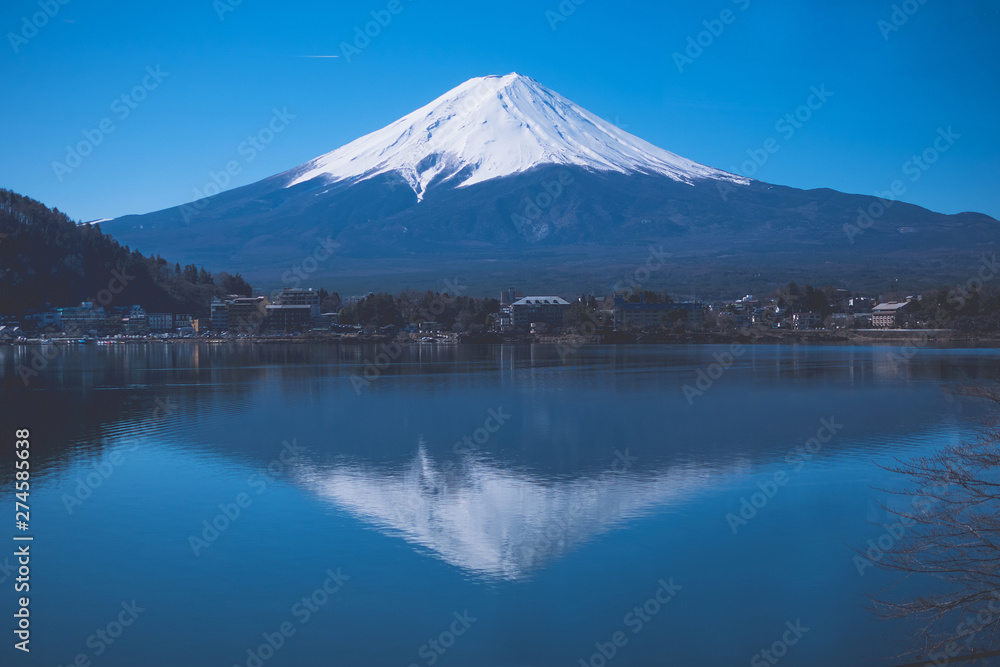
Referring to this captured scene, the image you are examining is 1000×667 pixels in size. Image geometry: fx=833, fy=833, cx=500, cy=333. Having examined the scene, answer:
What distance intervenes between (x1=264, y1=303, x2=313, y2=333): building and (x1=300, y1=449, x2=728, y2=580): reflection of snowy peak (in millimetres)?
43954

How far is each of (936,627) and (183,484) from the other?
6963mm

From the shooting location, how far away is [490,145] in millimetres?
112312

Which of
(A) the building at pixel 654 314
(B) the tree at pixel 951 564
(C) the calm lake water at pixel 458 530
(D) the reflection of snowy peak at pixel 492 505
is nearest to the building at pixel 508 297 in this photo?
(A) the building at pixel 654 314

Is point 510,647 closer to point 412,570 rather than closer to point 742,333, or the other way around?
point 412,570

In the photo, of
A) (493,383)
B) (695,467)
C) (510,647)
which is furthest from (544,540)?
(493,383)

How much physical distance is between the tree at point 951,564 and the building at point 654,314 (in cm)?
3838

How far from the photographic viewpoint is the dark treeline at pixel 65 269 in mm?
48406

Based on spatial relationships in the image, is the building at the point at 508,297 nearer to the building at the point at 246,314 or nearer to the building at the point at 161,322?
the building at the point at 246,314

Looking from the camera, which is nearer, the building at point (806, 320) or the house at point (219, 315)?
the building at point (806, 320)

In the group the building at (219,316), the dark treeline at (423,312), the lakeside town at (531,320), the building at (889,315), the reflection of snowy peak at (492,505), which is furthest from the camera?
the building at (219,316)

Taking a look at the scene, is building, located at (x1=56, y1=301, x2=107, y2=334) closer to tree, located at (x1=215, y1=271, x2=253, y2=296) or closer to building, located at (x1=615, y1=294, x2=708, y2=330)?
tree, located at (x1=215, y1=271, x2=253, y2=296)

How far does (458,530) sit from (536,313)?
4219 centimetres

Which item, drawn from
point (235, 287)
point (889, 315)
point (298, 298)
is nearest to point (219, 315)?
point (298, 298)

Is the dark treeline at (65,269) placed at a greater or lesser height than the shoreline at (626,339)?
greater
